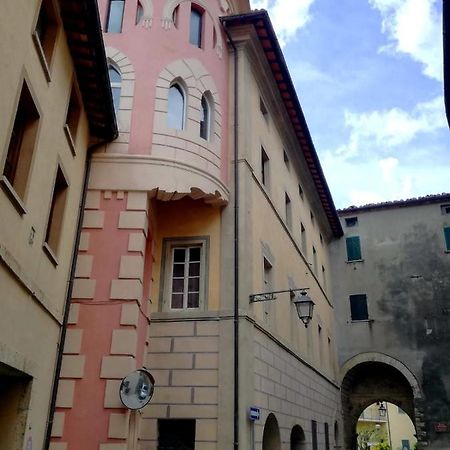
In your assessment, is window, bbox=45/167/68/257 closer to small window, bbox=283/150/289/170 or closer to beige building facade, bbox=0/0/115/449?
beige building facade, bbox=0/0/115/449

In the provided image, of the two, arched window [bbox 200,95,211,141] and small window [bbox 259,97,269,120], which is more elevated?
small window [bbox 259,97,269,120]

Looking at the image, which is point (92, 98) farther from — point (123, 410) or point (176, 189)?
point (123, 410)

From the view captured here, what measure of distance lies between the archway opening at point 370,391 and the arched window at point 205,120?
52.9 ft

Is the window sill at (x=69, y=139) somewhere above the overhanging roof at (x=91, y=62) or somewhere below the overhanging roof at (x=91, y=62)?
below

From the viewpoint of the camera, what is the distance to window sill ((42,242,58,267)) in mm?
8216

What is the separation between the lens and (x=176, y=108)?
1190cm

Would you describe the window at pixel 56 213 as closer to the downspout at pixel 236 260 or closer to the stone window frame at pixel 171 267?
the stone window frame at pixel 171 267

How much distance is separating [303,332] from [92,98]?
10489 mm

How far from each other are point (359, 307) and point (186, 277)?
15826 mm

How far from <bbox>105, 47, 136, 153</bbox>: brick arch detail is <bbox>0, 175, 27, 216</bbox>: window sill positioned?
405 cm

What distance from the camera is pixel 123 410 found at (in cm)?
897

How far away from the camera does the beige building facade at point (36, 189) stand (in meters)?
6.75

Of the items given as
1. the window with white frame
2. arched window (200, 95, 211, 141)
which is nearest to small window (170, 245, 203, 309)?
the window with white frame

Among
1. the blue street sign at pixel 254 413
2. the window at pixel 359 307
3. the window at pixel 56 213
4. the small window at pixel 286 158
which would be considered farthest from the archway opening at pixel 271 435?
the window at pixel 359 307
